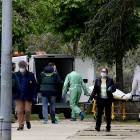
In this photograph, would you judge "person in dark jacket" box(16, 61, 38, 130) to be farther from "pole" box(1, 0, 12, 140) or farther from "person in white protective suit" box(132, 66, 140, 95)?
"person in white protective suit" box(132, 66, 140, 95)

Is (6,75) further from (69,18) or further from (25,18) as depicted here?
(69,18)

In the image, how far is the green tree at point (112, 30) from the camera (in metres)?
12.5

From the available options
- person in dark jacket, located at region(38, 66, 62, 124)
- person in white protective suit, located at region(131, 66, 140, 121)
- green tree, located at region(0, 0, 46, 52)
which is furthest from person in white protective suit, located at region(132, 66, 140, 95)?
green tree, located at region(0, 0, 46, 52)

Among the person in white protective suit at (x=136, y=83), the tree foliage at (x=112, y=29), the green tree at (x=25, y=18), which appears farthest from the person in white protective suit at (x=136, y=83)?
→ the green tree at (x=25, y=18)

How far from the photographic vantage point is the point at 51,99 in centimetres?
1380

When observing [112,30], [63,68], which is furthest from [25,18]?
[63,68]

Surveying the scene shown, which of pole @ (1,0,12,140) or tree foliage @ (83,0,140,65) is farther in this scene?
tree foliage @ (83,0,140,65)

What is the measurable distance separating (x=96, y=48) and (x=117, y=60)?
116cm

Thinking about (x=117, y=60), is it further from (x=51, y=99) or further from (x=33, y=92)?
(x=33, y=92)

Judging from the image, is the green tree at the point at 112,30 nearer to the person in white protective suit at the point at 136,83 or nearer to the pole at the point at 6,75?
the person in white protective suit at the point at 136,83

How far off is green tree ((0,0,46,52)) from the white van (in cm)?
93

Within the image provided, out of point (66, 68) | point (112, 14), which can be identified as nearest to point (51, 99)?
point (112, 14)

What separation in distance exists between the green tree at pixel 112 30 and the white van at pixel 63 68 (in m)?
3.20

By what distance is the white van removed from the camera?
57.8 ft
